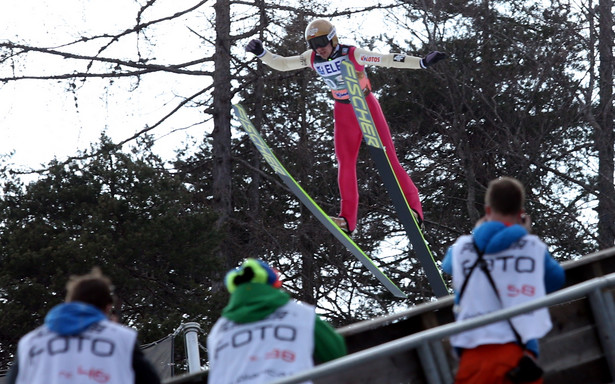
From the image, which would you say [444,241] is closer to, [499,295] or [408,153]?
[408,153]

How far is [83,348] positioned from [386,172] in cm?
494

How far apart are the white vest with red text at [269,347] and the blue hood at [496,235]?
2.34 feet

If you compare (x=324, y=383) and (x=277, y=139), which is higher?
(x=277, y=139)

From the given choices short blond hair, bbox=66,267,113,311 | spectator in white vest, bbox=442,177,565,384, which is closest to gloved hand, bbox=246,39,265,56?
spectator in white vest, bbox=442,177,565,384

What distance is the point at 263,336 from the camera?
3635mm

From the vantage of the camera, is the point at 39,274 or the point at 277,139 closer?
the point at 39,274

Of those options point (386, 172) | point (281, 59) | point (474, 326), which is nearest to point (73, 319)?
point (474, 326)

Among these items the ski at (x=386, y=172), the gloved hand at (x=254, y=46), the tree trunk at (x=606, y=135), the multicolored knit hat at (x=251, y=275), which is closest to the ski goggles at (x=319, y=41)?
the ski at (x=386, y=172)

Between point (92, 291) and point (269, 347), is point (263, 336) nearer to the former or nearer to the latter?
point (269, 347)

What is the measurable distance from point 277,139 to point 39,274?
19.9 ft

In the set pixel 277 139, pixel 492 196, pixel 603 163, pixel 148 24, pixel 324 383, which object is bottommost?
pixel 324 383

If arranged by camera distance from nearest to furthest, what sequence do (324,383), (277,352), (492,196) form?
1. (277,352)
2. (492,196)
3. (324,383)

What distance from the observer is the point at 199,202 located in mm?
19016

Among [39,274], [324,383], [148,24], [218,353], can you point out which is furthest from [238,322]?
[148,24]
